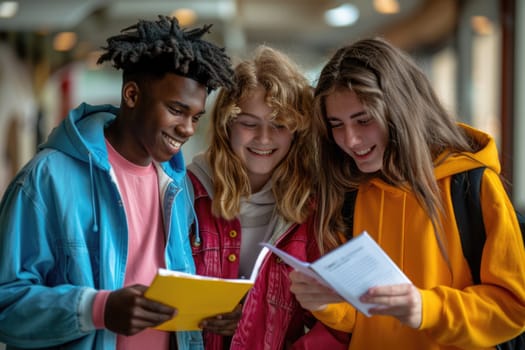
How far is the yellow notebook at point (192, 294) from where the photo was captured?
64.2 inches

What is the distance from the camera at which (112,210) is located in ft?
6.33

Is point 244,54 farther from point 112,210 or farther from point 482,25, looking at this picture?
point 112,210

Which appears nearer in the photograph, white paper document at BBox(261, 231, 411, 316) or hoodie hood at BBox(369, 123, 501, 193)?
white paper document at BBox(261, 231, 411, 316)

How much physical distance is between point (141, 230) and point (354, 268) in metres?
0.73

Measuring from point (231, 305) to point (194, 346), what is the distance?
0.36 m

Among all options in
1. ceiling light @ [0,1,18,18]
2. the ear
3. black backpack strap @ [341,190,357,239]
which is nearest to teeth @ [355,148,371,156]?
black backpack strap @ [341,190,357,239]

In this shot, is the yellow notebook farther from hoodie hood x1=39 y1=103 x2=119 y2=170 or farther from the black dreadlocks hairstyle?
the black dreadlocks hairstyle

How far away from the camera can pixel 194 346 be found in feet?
7.06

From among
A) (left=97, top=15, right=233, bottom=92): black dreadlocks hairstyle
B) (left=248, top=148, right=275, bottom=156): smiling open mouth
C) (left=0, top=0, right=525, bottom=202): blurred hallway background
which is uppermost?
(left=0, top=0, right=525, bottom=202): blurred hallway background

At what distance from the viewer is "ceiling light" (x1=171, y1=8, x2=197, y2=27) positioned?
835 cm

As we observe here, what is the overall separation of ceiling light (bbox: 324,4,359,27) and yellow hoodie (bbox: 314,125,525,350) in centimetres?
763

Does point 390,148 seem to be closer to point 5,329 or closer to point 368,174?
point 368,174

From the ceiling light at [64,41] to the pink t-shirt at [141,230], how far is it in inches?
208

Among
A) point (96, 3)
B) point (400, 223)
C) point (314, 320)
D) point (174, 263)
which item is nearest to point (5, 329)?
point (174, 263)
